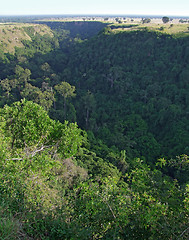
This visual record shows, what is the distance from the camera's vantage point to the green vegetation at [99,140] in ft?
22.6

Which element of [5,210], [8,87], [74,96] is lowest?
[74,96]

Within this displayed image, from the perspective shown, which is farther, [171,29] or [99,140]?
[171,29]

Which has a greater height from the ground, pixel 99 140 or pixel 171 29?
pixel 171 29

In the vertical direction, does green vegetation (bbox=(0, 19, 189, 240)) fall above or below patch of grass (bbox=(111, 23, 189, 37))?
below

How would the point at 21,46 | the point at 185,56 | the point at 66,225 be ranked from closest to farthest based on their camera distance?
the point at 66,225, the point at 185,56, the point at 21,46

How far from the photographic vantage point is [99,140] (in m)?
33.8

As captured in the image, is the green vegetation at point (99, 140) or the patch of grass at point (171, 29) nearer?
the green vegetation at point (99, 140)

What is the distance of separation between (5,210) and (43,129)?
6.15 m

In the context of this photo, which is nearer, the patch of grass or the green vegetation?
the green vegetation

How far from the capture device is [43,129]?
1241 cm

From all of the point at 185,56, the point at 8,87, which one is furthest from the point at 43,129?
the point at 185,56

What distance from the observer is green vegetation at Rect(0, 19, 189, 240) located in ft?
22.6

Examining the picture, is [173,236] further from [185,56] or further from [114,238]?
[185,56]

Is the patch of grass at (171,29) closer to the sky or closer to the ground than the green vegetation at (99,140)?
closer to the sky
